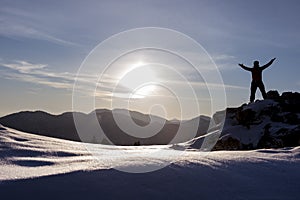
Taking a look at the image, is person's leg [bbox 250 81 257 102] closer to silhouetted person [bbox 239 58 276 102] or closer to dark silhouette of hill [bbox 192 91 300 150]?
silhouetted person [bbox 239 58 276 102]

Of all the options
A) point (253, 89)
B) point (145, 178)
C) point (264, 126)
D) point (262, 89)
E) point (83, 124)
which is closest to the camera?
point (145, 178)

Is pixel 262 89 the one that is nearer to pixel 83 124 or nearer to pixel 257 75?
pixel 257 75

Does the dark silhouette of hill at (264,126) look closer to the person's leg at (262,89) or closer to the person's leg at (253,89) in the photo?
the person's leg at (262,89)

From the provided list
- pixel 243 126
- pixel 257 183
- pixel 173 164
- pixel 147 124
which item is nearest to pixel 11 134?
pixel 173 164

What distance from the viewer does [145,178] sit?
3.61m

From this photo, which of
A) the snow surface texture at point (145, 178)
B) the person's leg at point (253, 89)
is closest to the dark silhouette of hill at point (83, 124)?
the person's leg at point (253, 89)

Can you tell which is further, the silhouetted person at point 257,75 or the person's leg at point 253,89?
the person's leg at point 253,89

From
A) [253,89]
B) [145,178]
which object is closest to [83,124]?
[253,89]

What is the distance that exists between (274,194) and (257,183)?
0.29m

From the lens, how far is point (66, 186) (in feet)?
Result: 10.7

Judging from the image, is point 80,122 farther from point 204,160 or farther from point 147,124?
point 204,160

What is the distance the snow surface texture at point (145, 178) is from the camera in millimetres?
3201

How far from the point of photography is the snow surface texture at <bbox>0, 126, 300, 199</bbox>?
10.5ft

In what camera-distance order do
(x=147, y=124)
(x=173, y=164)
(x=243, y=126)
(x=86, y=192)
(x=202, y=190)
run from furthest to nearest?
(x=147, y=124), (x=243, y=126), (x=173, y=164), (x=202, y=190), (x=86, y=192)
